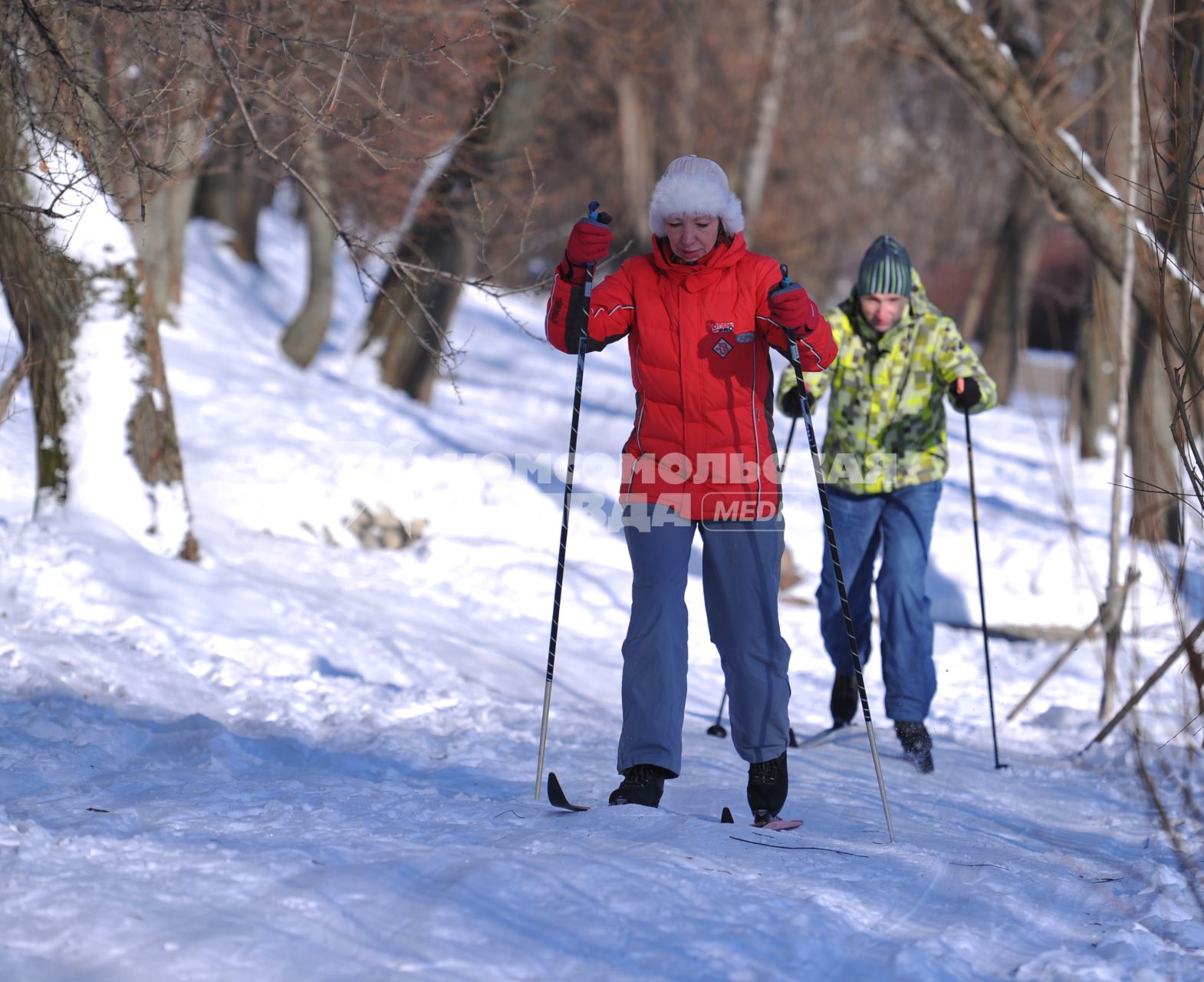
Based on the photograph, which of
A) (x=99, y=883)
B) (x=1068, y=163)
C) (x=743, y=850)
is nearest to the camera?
(x=99, y=883)

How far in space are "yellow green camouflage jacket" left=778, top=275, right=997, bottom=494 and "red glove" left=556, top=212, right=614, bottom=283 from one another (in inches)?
61.7

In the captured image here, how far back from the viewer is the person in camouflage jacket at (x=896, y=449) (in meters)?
5.32

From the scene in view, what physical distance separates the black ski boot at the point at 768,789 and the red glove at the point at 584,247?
1608 mm

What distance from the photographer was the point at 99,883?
2.94 metres

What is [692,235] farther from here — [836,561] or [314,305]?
[314,305]

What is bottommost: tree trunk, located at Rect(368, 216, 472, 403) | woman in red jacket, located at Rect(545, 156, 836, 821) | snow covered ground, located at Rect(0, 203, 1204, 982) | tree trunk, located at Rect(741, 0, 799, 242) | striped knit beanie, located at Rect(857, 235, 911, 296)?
snow covered ground, located at Rect(0, 203, 1204, 982)

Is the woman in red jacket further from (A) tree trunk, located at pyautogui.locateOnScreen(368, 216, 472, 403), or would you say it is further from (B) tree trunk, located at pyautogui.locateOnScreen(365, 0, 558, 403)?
(A) tree trunk, located at pyautogui.locateOnScreen(368, 216, 472, 403)

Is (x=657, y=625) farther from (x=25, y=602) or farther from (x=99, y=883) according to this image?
(x=25, y=602)

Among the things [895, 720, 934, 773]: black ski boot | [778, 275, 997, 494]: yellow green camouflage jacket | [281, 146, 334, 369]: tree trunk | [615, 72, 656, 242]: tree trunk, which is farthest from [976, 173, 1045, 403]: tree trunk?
[895, 720, 934, 773]: black ski boot

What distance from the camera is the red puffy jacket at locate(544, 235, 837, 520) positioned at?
391cm

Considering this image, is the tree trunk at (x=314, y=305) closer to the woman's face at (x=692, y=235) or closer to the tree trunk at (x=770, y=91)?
the tree trunk at (x=770, y=91)

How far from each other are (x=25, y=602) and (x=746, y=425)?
3.50m

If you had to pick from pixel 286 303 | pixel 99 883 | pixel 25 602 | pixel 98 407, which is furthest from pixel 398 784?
pixel 286 303

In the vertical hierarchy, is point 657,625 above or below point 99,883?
above
